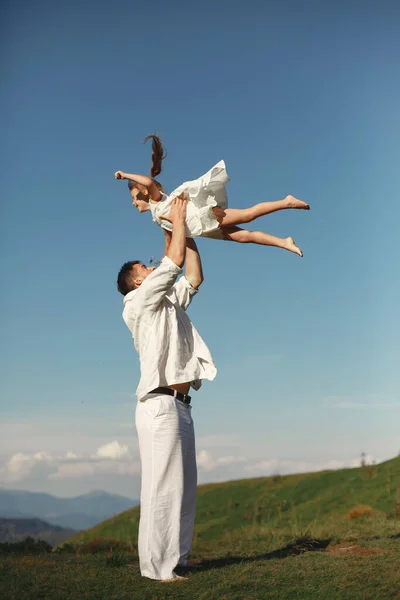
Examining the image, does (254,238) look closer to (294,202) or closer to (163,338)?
(294,202)

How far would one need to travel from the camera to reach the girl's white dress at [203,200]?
6.40 m

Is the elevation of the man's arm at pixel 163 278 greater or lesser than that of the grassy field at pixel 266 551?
greater

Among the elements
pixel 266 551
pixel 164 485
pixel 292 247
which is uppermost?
pixel 292 247

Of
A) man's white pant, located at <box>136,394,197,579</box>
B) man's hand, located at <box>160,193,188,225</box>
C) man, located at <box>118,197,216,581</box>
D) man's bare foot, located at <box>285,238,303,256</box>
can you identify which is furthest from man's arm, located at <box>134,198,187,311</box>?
man's bare foot, located at <box>285,238,303,256</box>

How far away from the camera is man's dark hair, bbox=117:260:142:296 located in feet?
20.5

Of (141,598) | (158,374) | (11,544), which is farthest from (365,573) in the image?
(11,544)

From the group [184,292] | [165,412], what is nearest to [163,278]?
[184,292]

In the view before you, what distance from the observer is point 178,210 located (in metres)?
6.12

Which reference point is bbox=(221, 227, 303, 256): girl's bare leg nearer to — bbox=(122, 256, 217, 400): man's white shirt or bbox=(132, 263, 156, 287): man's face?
bbox=(132, 263, 156, 287): man's face

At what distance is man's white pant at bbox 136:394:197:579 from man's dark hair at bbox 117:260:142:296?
1.11 meters

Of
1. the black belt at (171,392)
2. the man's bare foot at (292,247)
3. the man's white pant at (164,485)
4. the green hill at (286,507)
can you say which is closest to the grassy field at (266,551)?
the green hill at (286,507)

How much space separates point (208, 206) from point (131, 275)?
1.01 m

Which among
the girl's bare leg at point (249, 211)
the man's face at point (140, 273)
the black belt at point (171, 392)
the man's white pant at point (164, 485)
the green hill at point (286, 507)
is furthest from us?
the green hill at point (286, 507)

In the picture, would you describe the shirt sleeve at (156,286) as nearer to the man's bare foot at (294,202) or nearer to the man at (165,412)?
the man at (165,412)
